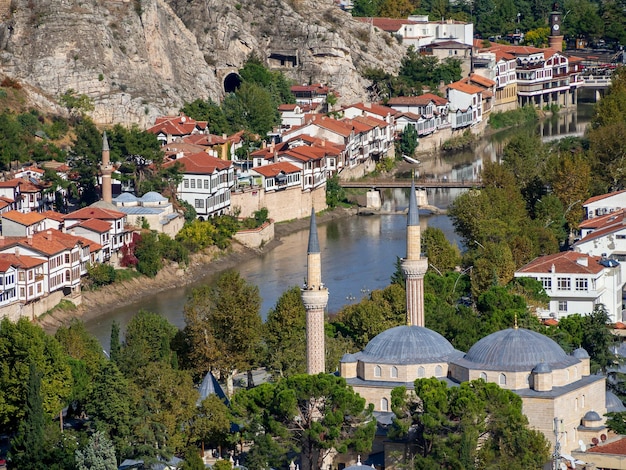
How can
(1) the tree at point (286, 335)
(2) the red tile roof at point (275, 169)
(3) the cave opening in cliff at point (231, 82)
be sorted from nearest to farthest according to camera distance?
(1) the tree at point (286, 335)
(2) the red tile roof at point (275, 169)
(3) the cave opening in cliff at point (231, 82)

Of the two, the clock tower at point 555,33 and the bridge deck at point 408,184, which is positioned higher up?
the bridge deck at point 408,184

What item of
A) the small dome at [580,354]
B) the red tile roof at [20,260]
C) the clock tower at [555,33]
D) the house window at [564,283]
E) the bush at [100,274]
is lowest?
the clock tower at [555,33]

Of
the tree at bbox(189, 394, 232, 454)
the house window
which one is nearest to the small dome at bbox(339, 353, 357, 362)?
the tree at bbox(189, 394, 232, 454)

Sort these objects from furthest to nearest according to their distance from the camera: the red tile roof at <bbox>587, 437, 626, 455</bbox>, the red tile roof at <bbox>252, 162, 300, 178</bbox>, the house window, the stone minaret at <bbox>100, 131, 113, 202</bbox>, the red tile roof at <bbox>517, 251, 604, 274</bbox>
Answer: the red tile roof at <bbox>252, 162, 300, 178</bbox> → the stone minaret at <bbox>100, 131, 113, 202</bbox> → the red tile roof at <bbox>517, 251, 604, 274</bbox> → the house window → the red tile roof at <bbox>587, 437, 626, 455</bbox>

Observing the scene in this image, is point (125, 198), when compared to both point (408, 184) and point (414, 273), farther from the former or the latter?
point (414, 273)

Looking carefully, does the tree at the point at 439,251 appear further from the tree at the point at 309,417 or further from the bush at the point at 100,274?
the tree at the point at 309,417

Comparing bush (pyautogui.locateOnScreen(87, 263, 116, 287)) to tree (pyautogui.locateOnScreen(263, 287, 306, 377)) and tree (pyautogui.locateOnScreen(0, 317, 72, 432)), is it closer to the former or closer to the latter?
tree (pyautogui.locateOnScreen(263, 287, 306, 377))

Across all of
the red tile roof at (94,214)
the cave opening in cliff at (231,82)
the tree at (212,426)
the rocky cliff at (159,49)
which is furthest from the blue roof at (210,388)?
the cave opening in cliff at (231,82)
